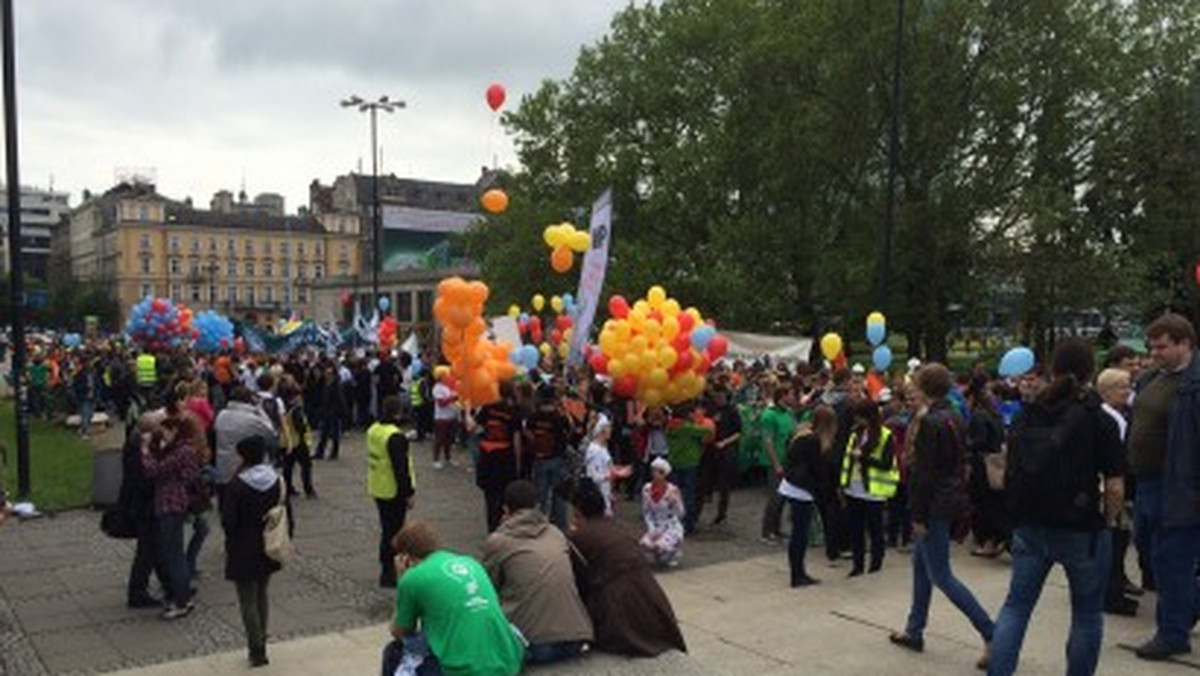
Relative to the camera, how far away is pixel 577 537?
5.86 metres

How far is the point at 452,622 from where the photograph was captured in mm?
4773

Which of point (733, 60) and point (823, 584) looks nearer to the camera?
point (823, 584)

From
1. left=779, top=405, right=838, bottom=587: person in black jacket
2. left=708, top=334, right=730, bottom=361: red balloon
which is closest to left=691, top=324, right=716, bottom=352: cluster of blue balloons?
left=708, top=334, right=730, bottom=361: red balloon

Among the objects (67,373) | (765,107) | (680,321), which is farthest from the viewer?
(765,107)

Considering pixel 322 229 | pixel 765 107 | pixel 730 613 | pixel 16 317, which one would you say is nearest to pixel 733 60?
pixel 765 107

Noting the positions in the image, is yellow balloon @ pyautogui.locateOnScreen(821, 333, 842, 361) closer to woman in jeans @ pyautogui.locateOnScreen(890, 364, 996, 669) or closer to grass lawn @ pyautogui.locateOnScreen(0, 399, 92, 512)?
woman in jeans @ pyautogui.locateOnScreen(890, 364, 996, 669)

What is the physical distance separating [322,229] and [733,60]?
10283 cm

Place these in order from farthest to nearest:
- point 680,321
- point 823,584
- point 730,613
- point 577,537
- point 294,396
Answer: point 294,396 → point 680,321 → point 823,584 → point 730,613 → point 577,537

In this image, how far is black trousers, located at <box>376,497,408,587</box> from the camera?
8727mm

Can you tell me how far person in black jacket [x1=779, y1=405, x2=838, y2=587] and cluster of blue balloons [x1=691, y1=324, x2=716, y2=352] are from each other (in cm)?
258

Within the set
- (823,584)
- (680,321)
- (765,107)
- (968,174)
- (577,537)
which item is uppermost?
(765,107)

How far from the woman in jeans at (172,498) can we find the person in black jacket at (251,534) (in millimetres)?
1379

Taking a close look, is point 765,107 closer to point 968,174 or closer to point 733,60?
point 733,60

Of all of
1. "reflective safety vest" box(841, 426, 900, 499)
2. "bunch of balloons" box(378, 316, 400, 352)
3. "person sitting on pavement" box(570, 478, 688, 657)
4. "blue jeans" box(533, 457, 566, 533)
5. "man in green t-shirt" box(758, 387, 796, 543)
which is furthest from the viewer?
"bunch of balloons" box(378, 316, 400, 352)
